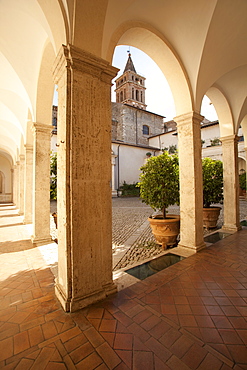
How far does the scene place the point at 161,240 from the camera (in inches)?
192

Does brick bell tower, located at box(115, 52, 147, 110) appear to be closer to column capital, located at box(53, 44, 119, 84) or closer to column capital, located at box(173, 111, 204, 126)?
column capital, located at box(173, 111, 204, 126)

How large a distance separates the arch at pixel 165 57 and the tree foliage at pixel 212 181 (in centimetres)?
315

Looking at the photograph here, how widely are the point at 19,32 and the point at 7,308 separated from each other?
4927 millimetres

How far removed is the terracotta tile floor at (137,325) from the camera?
1.59m

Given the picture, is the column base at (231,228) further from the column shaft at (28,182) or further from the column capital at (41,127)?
the column shaft at (28,182)

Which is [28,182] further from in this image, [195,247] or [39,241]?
[195,247]

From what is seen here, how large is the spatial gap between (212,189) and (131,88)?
36.5m

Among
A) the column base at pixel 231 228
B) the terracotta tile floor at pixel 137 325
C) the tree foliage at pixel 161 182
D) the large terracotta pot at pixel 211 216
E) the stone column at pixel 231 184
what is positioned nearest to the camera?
the terracotta tile floor at pixel 137 325

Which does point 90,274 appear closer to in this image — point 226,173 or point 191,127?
point 191,127

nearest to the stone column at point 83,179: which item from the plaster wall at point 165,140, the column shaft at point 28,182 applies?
the column shaft at point 28,182

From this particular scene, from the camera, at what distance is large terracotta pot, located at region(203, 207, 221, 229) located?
6.62 m

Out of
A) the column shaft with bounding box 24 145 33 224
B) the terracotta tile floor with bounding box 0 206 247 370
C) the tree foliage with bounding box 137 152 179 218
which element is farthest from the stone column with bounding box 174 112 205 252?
the column shaft with bounding box 24 145 33 224

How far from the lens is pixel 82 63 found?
2.33 metres

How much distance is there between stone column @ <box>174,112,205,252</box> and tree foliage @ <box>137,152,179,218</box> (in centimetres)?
43
